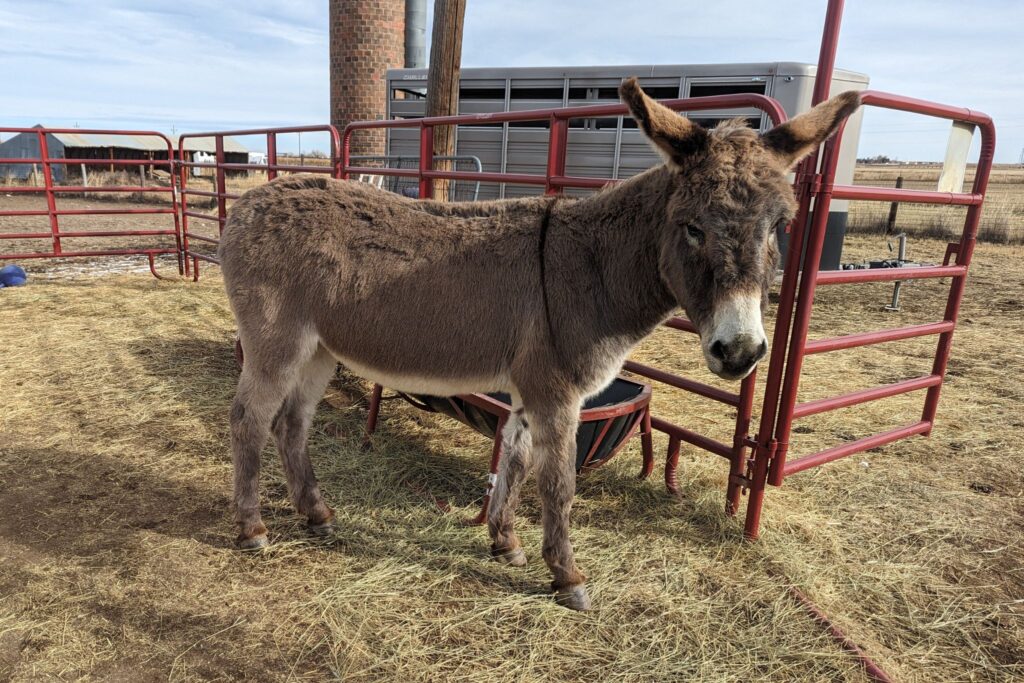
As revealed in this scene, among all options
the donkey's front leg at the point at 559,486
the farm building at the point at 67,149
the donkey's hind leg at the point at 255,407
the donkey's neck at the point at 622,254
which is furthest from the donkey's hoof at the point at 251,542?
the farm building at the point at 67,149

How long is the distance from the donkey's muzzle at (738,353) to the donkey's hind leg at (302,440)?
1.90m

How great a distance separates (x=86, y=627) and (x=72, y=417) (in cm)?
248

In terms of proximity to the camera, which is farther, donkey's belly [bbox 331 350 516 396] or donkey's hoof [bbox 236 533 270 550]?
donkey's hoof [bbox 236 533 270 550]

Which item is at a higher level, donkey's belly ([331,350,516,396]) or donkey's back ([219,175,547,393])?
donkey's back ([219,175,547,393])

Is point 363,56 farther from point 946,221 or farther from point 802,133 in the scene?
point 946,221

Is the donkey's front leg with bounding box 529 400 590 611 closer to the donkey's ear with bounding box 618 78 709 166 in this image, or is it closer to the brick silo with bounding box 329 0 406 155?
the donkey's ear with bounding box 618 78 709 166

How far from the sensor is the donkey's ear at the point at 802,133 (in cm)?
225

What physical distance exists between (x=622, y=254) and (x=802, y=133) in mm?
785

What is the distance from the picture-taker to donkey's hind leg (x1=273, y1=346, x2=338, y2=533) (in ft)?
10.1

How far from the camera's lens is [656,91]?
9.33 metres

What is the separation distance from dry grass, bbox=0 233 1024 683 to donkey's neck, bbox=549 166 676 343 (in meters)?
1.24

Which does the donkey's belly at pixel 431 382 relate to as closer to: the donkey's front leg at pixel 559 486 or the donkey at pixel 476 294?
the donkey at pixel 476 294

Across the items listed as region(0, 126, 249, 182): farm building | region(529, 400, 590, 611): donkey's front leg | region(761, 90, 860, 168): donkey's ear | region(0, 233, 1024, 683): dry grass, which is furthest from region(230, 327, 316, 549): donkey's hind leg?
region(0, 126, 249, 182): farm building

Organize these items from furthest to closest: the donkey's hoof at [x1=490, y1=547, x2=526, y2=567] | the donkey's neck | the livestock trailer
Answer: the livestock trailer < the donkey's hoof at [x1=490, y1=547, x2=526, y2=567] < the donkey's neck
